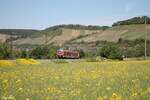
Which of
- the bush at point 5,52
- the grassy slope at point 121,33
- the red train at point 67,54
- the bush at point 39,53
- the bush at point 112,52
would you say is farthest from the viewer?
the grassy slope at point 121,33

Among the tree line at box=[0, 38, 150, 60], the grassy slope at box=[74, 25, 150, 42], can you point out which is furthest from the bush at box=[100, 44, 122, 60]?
the grassy slope at box=[74, 25, 150, 42]

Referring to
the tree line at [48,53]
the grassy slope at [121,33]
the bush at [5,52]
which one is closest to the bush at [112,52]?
the tree line at [48,53]

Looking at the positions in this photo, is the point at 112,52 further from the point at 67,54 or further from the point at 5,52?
the point at 5,52

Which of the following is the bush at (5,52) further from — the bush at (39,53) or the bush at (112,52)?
the bush at (112,52)

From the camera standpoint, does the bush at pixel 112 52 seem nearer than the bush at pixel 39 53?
Yes

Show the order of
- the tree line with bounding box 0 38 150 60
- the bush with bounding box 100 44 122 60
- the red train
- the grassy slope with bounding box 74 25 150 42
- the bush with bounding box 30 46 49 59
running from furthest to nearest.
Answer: the grassy slope with bounding box 74 25 150 42
the bush with bounding box 30 46 49 59
the red train
the bush with bounding box 100 44 122 60
the tree line with bounding box 0 38 150 60

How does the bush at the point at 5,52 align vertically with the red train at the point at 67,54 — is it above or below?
above

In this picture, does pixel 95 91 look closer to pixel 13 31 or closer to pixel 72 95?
pixel 72 95

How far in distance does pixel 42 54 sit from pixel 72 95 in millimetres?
58307

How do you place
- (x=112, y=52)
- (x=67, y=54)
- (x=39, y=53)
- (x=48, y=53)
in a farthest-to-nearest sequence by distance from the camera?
(x=39, y=53), (x=48, y=53), (x=67, y=54), (x=112, y=52)

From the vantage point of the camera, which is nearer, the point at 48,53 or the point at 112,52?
the point at 112,52

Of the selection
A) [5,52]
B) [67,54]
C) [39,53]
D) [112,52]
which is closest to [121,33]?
[39,53]

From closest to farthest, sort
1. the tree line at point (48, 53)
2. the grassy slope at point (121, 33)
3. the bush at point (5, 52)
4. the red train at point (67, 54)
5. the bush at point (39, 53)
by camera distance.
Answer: the bush at point (5, 52)
the tree line at point (48, 53)
the red train at point (67, 54)
the bush at point (39, 53)
the grassy slope at point (121, 33)

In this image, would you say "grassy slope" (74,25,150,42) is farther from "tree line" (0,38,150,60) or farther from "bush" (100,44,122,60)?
"bush" (100,44,122,60)
